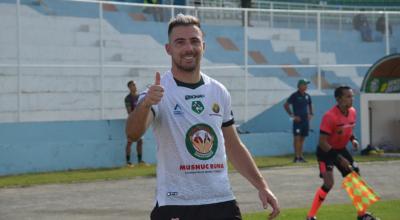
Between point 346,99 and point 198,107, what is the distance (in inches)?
250

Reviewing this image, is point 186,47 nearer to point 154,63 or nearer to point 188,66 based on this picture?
point 188,66

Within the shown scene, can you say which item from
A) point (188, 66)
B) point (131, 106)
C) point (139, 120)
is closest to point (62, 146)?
point (131, 106)

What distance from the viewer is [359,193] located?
36.0 feet

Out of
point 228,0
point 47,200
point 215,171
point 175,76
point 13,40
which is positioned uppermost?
point 228,0

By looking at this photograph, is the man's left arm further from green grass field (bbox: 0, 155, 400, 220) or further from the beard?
green grass field (bbox: 0, 155, 400, 220)

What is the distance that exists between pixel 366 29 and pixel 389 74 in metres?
3.63

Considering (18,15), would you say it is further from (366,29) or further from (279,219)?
(366,29)

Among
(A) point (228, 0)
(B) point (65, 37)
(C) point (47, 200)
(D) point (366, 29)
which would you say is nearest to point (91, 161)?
(B) point (65, 37)

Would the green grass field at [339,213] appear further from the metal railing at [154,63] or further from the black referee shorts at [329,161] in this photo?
the metal railing at [154,63]

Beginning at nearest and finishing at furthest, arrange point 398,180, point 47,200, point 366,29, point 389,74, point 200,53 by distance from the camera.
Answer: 1. point 200,53
2. point 47,200
3. point 398,180
4. point 389,74
5. point 366,29

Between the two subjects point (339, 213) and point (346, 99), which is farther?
point (339, 213)

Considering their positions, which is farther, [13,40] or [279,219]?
[13,40]

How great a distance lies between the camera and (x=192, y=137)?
5195mm

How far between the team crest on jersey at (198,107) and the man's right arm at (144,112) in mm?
352
